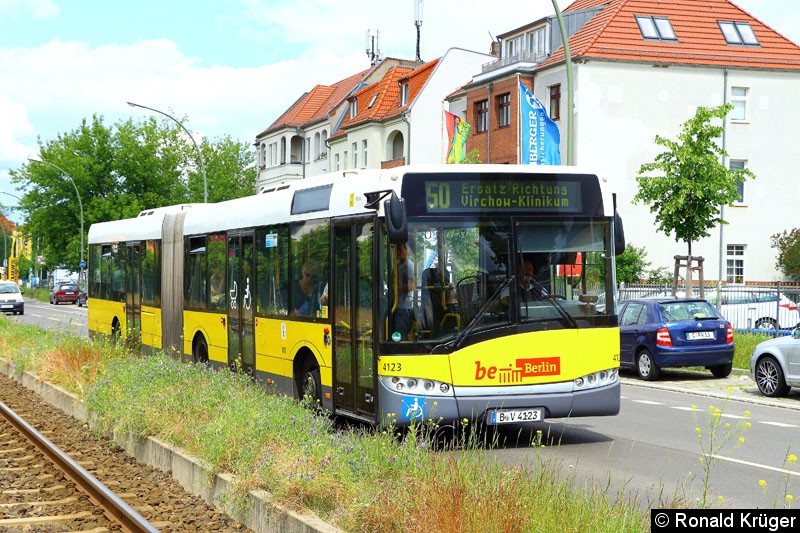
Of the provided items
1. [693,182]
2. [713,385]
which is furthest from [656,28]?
[713,385]

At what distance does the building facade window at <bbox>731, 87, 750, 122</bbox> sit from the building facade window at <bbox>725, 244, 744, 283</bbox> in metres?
5.56

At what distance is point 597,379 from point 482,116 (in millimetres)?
42539

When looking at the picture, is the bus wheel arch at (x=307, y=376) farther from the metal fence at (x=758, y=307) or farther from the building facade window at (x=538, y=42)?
the building facade window at (x=538, y=42)

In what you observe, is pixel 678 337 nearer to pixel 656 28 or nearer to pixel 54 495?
pixel 54 495

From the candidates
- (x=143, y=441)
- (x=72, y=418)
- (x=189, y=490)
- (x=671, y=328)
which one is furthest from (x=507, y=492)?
(x=671, y=328)

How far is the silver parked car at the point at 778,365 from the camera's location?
18297 mm

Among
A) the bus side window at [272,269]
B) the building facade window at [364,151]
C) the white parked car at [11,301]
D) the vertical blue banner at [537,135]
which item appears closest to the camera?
the bus side window at [272,269]

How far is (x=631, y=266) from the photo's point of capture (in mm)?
46250

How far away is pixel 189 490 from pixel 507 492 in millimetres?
3836

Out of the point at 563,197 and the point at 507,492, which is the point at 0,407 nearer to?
the point at 563,197

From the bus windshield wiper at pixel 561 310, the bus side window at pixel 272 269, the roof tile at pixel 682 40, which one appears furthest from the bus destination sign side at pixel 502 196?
the roof tile at pixel 682 40

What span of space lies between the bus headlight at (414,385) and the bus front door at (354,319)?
256 millimetres

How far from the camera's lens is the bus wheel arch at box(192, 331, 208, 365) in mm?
18083

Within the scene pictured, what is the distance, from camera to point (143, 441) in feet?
37.0
